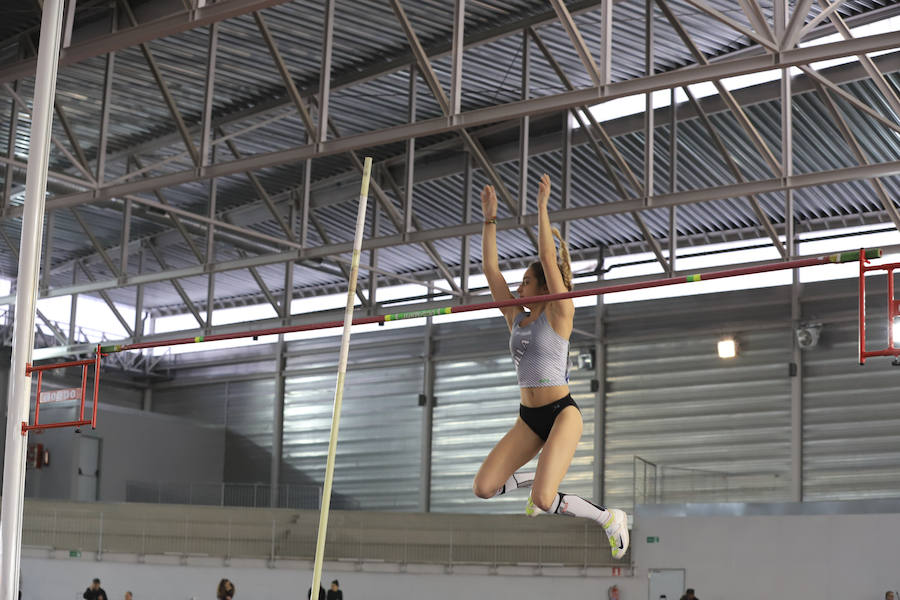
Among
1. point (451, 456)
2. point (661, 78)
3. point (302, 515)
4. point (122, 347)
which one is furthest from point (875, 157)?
point (122, 347)

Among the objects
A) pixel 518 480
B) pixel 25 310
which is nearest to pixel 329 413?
pixel 25 310

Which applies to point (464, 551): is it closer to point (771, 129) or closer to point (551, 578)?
point (551, 578)

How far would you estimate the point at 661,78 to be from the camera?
14.0 metres

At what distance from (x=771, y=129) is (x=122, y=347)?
1623cm

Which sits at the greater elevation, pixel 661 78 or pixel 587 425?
pixel 661 78

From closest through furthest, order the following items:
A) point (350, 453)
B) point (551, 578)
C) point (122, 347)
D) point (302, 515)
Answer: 1. point (122, 347)
2. point (551, 578)
3. point (302, 515)
4. point (350, 453)

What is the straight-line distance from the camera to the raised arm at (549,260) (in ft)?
23.8

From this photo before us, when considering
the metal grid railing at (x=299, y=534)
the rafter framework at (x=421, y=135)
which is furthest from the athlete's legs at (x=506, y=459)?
the metal grid railing at (x=299, y=534)

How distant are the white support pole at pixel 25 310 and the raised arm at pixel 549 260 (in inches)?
142

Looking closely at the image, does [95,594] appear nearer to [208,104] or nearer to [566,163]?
[208,104]

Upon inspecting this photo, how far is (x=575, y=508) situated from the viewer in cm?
744

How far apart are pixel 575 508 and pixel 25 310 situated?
13.6 feet

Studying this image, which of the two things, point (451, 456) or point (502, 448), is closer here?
point (502, 448)

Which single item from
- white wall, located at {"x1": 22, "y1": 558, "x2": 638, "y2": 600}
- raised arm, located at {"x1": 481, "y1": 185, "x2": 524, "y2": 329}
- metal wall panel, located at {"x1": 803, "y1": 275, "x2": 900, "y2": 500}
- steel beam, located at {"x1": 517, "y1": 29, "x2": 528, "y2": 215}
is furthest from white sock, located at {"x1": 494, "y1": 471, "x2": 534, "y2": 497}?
metal wall panel, located at {"x1": 803, "y1": 275, "x2": 900, "y2": 500}
